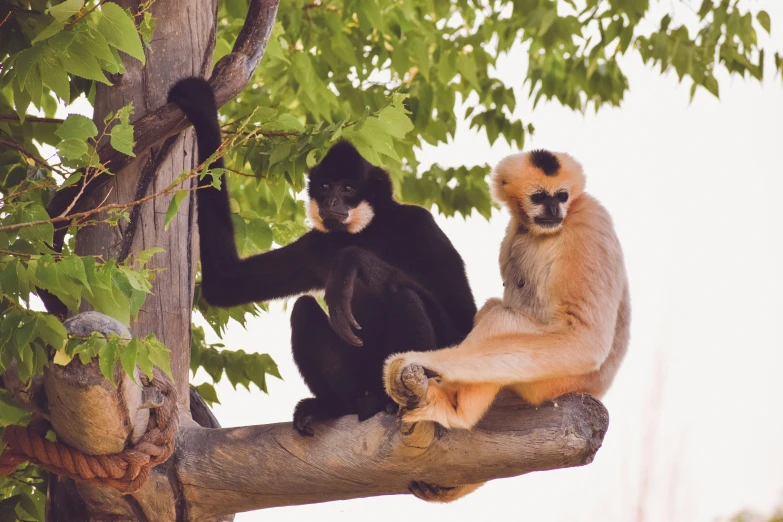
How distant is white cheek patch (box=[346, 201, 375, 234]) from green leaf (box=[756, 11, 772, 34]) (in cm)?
274

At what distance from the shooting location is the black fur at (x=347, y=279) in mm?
3643

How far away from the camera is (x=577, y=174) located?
12.1 ft

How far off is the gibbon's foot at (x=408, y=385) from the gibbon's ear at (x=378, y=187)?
4.50ft

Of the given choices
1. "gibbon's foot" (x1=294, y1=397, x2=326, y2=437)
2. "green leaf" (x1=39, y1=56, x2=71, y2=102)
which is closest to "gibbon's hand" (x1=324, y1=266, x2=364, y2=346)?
"gibbon's foot" (x1=294, y1=397, x2=326, y2=437)

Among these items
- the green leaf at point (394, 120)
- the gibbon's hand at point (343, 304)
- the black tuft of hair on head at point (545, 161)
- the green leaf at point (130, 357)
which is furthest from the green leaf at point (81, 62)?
the black tuft of hair on head at point (545, 161)

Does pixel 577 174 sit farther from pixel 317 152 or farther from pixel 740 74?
pixel 740 74

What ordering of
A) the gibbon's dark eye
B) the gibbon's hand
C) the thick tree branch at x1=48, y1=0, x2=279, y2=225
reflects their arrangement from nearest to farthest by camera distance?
the gibbon's hand, the gibbon's dark eye, the thick tree branch at x1=48, y1=0, x2=279, y2=225

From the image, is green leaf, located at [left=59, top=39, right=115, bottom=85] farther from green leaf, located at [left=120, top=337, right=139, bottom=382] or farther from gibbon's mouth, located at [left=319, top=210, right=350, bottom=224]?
gibbon's mouth, located at [left=319, top=210, right=350, bottom=224]

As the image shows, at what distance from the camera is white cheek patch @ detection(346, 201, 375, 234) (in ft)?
13.9

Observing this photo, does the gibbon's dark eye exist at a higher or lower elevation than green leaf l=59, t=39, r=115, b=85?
lower

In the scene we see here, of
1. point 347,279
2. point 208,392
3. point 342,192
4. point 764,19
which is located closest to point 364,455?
point 347,279

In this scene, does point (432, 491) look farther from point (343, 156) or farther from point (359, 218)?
point (343, 156)

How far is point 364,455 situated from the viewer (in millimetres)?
3182

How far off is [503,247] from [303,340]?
946mm
